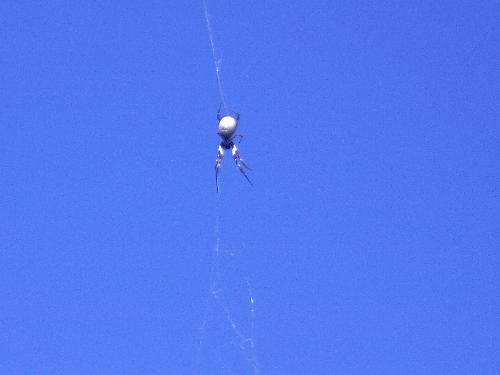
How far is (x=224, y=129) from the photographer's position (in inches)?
3474

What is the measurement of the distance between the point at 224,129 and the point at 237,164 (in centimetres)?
261

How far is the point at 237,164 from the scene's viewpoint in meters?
90.4
